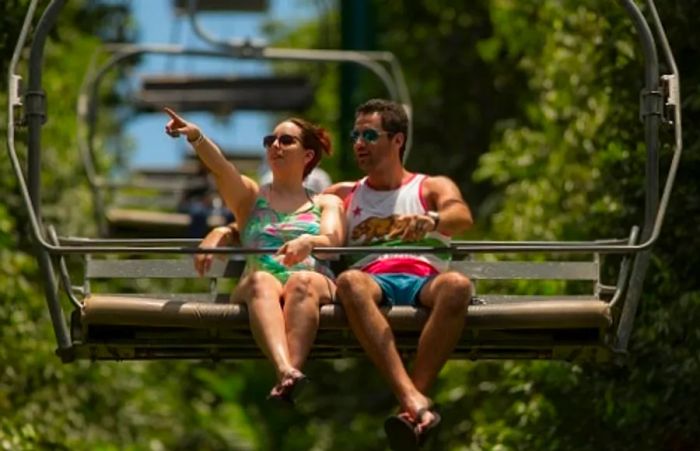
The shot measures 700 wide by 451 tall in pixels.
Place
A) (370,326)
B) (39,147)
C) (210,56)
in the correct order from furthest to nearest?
1. (210,56)
2. (39,147)
3. (370,326)

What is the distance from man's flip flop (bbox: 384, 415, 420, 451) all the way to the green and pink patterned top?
36.2 inches

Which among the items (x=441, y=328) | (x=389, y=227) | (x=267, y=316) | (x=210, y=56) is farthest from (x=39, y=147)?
(x=210, y=56)

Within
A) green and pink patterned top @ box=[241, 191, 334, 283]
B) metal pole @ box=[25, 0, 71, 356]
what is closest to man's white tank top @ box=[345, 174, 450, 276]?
green and pink patterned top @ box=[241, 191, 334, 283]

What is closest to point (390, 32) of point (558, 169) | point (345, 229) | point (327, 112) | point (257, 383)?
point (257, 383)

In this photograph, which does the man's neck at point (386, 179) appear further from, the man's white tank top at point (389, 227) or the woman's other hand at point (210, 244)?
the woman's other hand at point (210, 244)

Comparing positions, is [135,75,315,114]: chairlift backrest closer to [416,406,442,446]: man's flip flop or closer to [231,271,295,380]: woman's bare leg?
[231,271,295,380]: woman's bare leg

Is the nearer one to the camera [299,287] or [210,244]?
[299,287]

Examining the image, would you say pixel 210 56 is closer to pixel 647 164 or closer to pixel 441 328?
pixel 647 164

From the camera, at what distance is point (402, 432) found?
508 inches

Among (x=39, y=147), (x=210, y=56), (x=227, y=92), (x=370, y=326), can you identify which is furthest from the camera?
(x=227, y=92)

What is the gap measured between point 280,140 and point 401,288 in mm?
810

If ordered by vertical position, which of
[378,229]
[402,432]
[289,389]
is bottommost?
[402,432]

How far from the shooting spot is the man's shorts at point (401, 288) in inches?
529

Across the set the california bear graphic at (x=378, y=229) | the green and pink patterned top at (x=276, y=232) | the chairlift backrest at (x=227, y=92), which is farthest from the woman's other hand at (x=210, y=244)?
the chairlift backrest at (x=227, y=92)
